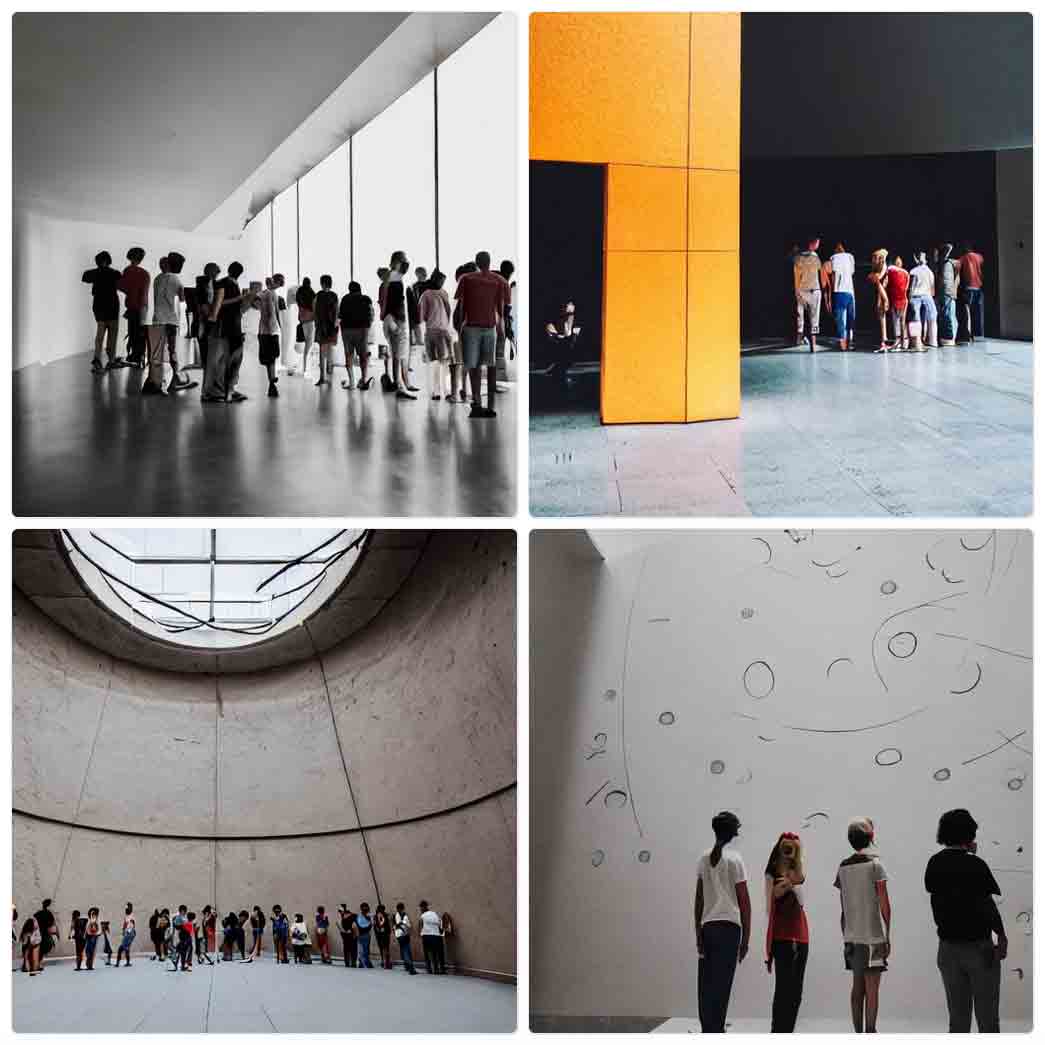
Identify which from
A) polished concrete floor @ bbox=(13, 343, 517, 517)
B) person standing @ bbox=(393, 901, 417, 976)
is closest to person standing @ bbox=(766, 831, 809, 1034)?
person standing @ bbox=(393, 901, 417, 976)

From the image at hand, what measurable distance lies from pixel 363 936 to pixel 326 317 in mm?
2913

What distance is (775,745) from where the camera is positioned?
17.1 ft

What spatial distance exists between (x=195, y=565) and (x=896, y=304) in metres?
3.90

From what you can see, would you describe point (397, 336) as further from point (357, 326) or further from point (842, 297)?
point (842, 297)

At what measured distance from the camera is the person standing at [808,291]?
6215 mm

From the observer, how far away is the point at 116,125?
5551 mm

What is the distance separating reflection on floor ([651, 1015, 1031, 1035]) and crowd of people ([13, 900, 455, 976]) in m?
1.08

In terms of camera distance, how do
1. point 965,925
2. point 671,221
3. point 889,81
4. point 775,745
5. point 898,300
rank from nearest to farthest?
point 965,925 → point 775,745 → point 671,221 → point 898,300 → point 889,81

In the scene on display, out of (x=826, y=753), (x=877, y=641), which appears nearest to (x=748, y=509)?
(x=877, y=641)

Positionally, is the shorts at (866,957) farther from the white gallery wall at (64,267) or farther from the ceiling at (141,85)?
the ceiling at (141,85)

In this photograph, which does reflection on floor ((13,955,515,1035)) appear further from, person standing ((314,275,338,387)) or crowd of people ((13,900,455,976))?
person standing ((314,275,338,387))

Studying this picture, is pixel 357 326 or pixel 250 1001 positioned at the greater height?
pixel 357 326

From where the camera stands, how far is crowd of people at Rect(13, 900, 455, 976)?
5.24 meters

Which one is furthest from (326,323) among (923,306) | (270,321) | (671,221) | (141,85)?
(923,306)
